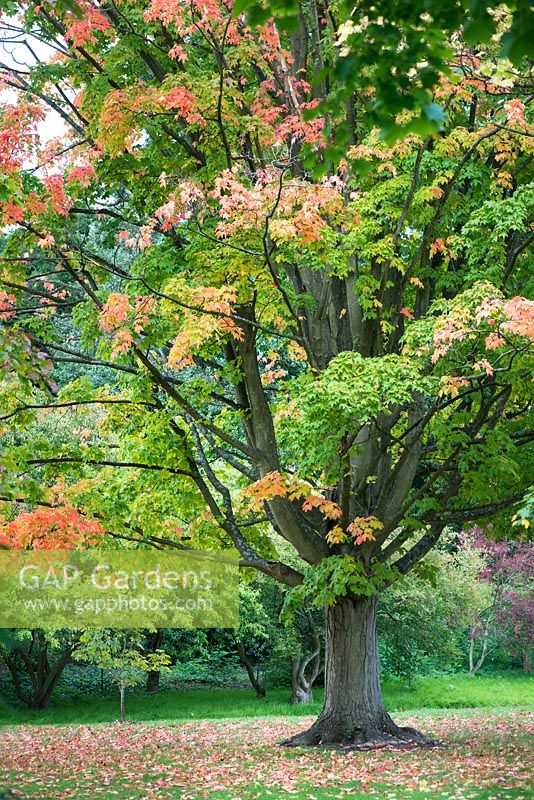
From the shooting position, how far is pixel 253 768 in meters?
9.53

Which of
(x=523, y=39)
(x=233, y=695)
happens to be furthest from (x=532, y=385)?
(x=233, y=695)

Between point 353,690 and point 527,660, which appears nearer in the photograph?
point 353,690

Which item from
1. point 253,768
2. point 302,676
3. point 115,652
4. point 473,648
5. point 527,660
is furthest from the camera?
point 473,648

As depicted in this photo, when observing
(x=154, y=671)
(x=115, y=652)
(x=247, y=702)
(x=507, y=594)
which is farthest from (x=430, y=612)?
(x=154, y=671)

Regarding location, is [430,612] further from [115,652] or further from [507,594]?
[115,652]

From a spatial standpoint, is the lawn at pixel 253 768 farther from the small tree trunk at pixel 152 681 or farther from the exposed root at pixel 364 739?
the small tree trunk at pixel 152 681

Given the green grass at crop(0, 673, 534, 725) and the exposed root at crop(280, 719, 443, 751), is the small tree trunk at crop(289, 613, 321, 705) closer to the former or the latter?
the green grass at crop(0, 673, 534, 725)

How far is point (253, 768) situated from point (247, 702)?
13828 millimetres

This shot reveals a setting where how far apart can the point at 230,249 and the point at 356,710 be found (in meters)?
6.08

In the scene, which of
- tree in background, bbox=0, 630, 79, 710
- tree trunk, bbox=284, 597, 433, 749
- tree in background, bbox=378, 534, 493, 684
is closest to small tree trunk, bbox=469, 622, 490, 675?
tree in background, bbox=378, 534, 493, 684

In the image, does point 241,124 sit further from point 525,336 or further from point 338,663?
point 338,663

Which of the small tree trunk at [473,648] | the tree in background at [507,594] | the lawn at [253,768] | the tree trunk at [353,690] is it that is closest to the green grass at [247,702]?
the small tree trunk at [473,648]

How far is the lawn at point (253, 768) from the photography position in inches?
310

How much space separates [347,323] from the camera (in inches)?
455
